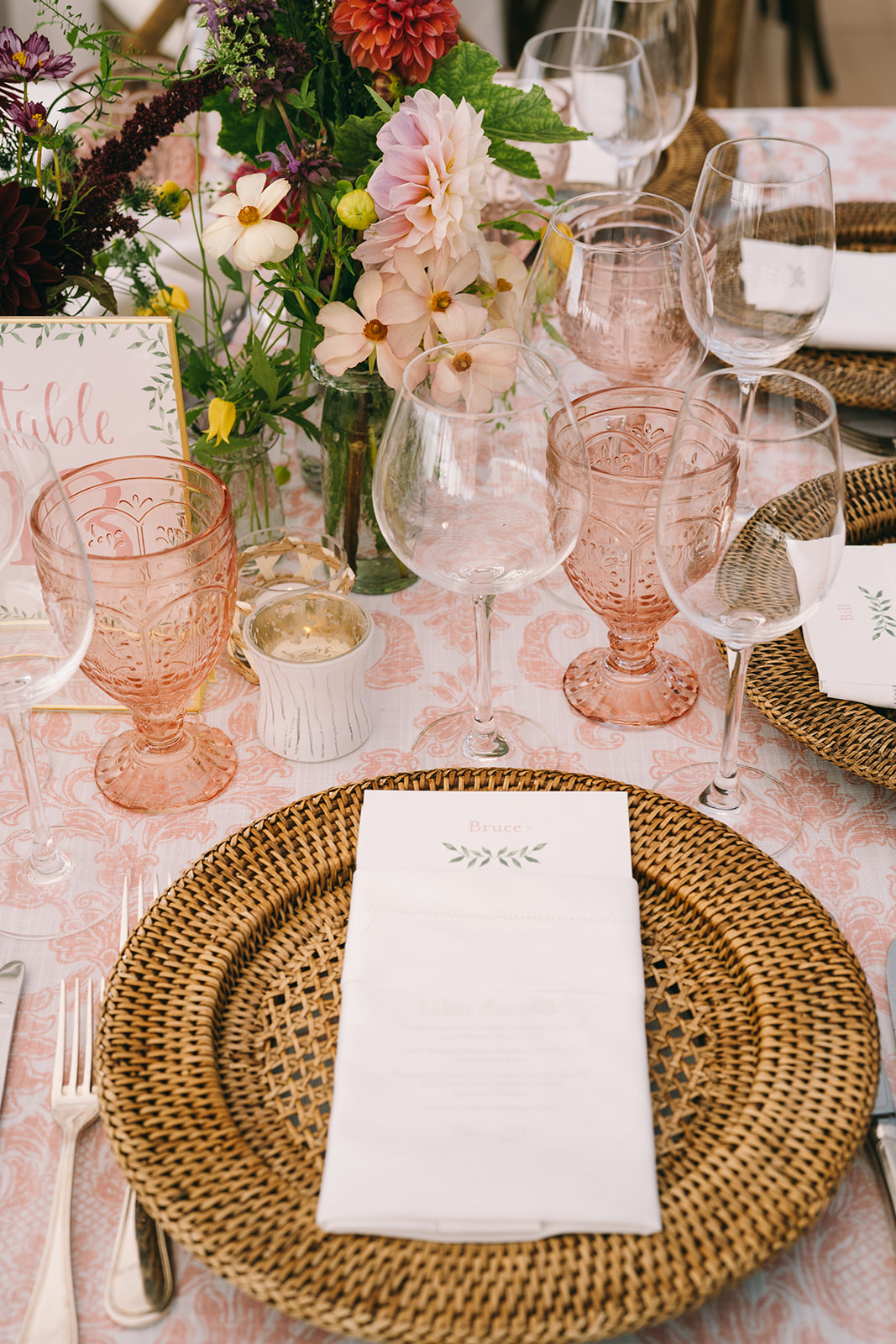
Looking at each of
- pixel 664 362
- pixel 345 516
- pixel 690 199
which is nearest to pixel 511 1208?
→ pixel 345 516

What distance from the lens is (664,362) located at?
1.09 metres

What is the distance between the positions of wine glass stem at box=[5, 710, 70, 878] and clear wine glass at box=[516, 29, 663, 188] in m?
1.03

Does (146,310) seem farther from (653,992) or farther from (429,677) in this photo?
(653,992)

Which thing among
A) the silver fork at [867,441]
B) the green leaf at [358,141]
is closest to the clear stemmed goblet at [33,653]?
the green leaf at [358,141]

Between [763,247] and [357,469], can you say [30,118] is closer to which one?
[357,469]

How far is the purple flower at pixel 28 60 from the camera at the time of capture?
861mm

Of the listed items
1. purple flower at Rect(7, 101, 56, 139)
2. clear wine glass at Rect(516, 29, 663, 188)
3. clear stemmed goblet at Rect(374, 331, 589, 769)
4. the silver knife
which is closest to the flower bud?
clear stemmed goblet at Rect(374, 331, 589, 769)

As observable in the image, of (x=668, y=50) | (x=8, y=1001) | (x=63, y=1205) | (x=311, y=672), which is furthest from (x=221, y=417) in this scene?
(x=668, y=50)

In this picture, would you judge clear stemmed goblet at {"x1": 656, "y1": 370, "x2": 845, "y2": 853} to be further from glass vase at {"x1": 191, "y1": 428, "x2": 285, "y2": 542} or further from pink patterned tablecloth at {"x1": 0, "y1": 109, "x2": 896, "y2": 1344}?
glass vase at {"x1": 191, "y1": 428, "x2": 285, "y2": 542}

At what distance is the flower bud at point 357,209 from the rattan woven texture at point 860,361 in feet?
1.83

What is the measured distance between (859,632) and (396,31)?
0.56 meters

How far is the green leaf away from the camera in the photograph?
88 cm

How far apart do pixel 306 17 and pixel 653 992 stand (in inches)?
30.1

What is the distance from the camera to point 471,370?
0.79m
